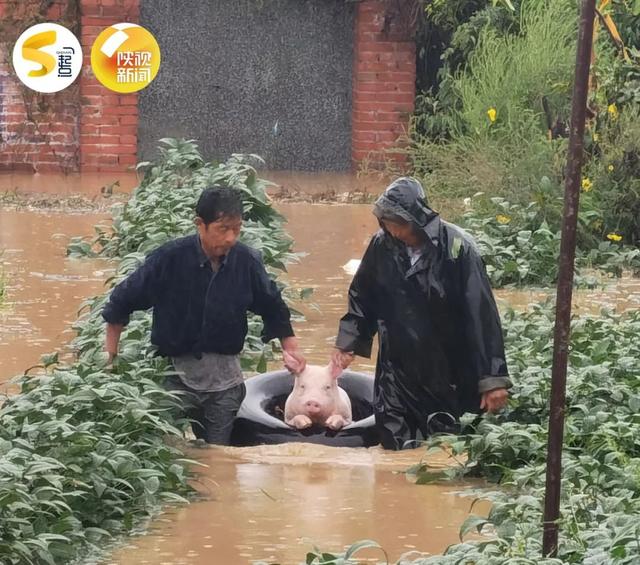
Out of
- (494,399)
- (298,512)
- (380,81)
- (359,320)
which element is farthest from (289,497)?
(380,81)

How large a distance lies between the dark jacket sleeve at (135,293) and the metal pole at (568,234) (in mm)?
3281

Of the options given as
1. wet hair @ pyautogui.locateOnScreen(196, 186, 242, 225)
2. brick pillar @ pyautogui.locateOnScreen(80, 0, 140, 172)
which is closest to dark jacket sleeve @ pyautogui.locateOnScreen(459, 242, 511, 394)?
wet hair @ pyautogui.locateOnScreen(196, 186, 242, 225)

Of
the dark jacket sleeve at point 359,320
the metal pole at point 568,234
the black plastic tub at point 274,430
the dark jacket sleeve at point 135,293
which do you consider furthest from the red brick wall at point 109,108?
the metal pole at point 568,234

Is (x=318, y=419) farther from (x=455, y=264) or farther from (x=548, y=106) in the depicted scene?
Answer: (x=548, y=106)

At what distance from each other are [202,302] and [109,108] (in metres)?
12.0

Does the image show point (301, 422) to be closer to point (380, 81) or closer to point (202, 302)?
point (202, 302)

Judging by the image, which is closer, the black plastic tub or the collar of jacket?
the collar of jacket

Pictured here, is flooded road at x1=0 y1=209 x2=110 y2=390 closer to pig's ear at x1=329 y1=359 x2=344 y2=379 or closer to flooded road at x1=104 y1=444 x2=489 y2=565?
pig's ear at x1=329 y1=359 x2=344 y2=379

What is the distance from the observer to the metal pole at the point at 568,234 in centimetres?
466

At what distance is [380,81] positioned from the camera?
1977 centimetres

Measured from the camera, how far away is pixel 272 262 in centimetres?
1152

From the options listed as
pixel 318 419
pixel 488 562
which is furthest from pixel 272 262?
pixel 488 562

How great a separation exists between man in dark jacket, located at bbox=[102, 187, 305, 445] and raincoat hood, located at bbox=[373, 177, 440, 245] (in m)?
0.69

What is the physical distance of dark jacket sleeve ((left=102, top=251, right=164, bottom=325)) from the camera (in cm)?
Answer: 789
